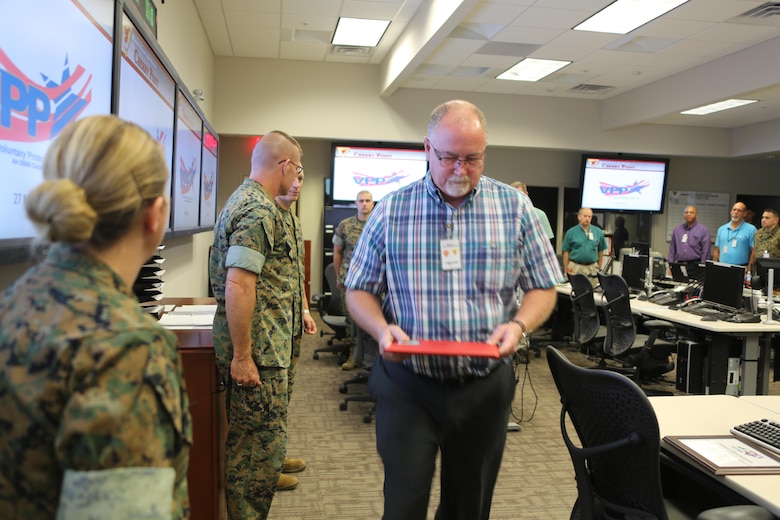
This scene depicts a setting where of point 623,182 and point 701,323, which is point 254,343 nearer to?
point 701,323

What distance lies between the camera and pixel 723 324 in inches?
166

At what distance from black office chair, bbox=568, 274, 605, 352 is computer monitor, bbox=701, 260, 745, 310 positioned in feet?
2.84

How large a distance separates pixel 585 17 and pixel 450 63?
6.67ft

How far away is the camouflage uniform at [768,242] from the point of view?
7.77m

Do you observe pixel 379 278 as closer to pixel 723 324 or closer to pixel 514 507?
pixel 514 507

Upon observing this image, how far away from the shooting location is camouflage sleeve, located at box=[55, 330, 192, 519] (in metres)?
0.70

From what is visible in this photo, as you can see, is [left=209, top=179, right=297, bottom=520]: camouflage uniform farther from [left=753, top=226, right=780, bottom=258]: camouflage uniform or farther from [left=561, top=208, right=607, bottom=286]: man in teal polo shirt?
[left=753, top=226, right=780, bottom=258]: camouflage uniform

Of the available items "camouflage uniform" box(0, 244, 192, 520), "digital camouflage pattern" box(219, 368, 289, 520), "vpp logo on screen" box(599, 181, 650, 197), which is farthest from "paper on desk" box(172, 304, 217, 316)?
"vpp logo on screen" box(599, 181, 650, 197)

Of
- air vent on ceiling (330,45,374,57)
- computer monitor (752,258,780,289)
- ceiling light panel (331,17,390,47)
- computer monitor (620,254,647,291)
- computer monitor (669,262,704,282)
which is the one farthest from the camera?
air vent on ceiling (330,45,374,57)

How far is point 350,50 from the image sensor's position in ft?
24.1

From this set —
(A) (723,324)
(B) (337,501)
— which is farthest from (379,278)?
(A) (723,324)

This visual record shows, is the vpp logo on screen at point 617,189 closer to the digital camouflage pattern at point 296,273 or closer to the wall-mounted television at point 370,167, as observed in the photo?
the wall-mounted television at point 370,167

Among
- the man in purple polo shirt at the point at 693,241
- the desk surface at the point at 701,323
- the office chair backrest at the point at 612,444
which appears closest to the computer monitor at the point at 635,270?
the desk surface at the point at 701,323

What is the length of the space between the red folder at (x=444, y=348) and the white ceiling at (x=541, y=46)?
3882mm
